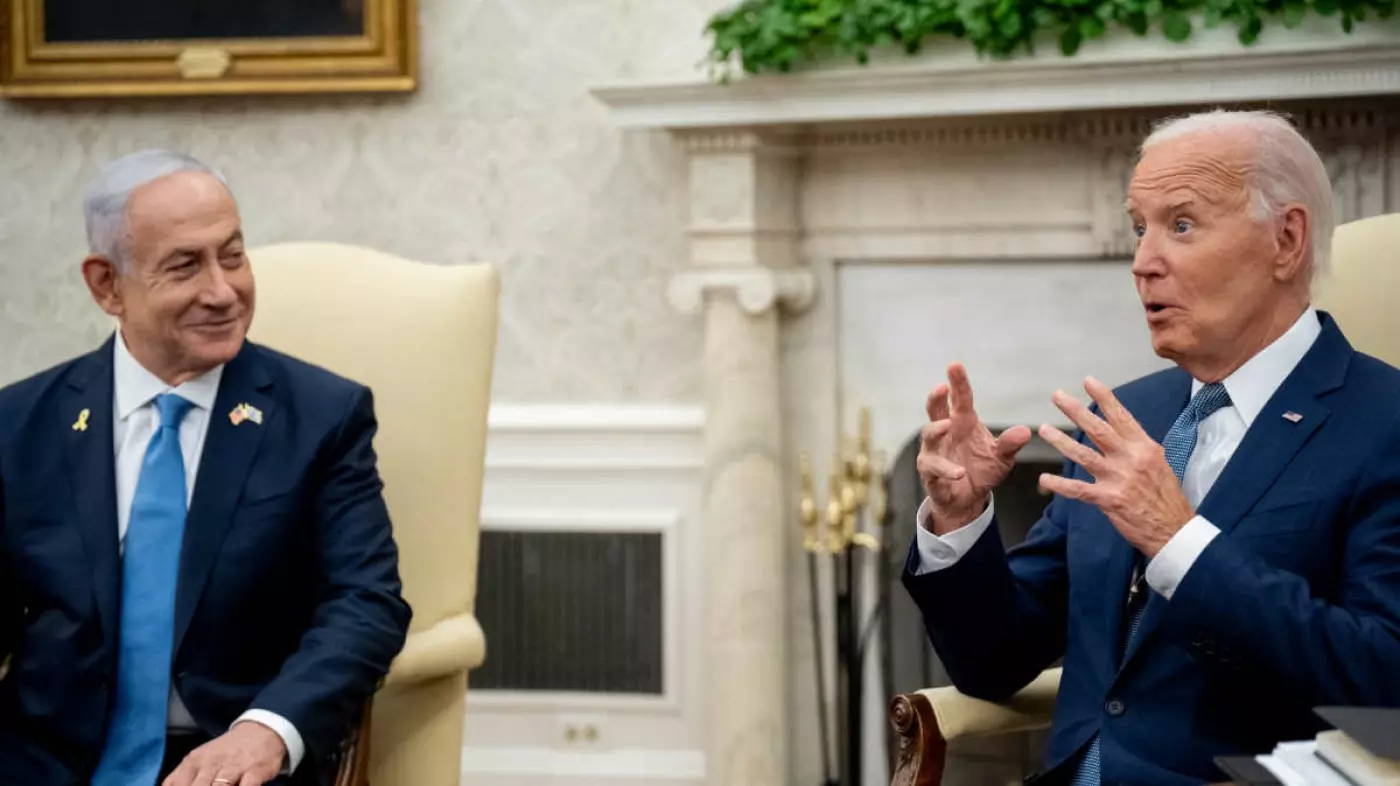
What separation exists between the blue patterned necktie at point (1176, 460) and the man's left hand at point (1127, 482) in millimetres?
224

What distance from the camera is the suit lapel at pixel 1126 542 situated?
6.52ft

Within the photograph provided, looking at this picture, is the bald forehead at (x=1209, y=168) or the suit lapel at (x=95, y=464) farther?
the suit lapel at (x=95, y=464)

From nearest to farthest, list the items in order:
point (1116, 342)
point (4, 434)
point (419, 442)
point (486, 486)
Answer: point (4, 434) < point (419, 442) < point (1116, 342) < point (486, 486)

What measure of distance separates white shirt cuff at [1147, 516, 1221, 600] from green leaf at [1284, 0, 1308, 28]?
5.56 feet

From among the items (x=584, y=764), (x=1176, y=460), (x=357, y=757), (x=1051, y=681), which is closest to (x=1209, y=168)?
(x=1176, y=460)

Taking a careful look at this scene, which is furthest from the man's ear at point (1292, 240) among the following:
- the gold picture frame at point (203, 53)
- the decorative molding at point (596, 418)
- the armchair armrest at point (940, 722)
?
the gold picture frame at point (203, 53)

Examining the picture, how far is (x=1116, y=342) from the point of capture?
356 cm

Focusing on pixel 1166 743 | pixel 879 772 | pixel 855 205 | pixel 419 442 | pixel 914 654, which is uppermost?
pixel 855 205

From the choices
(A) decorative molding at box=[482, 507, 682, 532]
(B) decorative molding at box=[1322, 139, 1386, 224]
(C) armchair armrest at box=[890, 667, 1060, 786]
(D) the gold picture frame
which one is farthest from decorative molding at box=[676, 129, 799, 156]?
(C) armchair armrest at box=[890, 667, 1060, 786]

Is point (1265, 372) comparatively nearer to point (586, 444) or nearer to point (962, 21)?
point (962, 21)

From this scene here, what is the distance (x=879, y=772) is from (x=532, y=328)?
1.35 m

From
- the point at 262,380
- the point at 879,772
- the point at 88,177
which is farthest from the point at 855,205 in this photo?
the point at 88,177

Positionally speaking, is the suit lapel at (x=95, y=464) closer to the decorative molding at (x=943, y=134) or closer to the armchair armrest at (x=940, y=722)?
the armchair armrest at (x=940, y=722)

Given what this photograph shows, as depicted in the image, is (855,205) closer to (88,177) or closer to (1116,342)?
(1116,342)
